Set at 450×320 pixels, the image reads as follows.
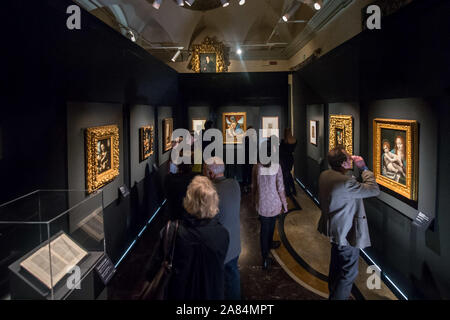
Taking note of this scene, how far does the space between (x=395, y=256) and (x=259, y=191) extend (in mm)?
1832

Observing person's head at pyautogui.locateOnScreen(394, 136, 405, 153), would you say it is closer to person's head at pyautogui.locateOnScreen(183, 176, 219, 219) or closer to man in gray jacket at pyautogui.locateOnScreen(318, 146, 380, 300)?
man in gray jacket at pyautogui.locateOnScreen(318, 146, 380, 300)

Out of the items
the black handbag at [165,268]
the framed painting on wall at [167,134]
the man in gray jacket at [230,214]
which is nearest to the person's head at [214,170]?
the man in gray jacket at [230,214]

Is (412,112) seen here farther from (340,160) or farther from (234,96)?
(234,96)

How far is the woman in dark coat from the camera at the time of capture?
1.99 m

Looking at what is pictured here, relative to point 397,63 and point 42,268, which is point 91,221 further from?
point 397,63

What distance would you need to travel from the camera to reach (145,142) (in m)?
5.70

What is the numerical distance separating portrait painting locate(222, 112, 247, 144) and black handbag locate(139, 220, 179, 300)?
26.8ft

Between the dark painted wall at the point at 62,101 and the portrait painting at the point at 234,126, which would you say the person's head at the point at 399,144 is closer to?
the dark painted wall at the point at 62,101

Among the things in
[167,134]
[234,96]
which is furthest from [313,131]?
[167,134]

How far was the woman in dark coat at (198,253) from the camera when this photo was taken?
1.99m

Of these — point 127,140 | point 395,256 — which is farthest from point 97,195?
point 395,256

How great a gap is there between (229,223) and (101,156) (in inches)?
77.4

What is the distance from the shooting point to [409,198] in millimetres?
3229

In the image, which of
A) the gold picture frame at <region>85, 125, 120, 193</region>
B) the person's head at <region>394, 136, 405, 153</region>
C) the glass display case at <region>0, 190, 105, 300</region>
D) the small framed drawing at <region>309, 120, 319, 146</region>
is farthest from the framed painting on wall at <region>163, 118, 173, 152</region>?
the person's head at <region>394, 136, 405, 153</region>
